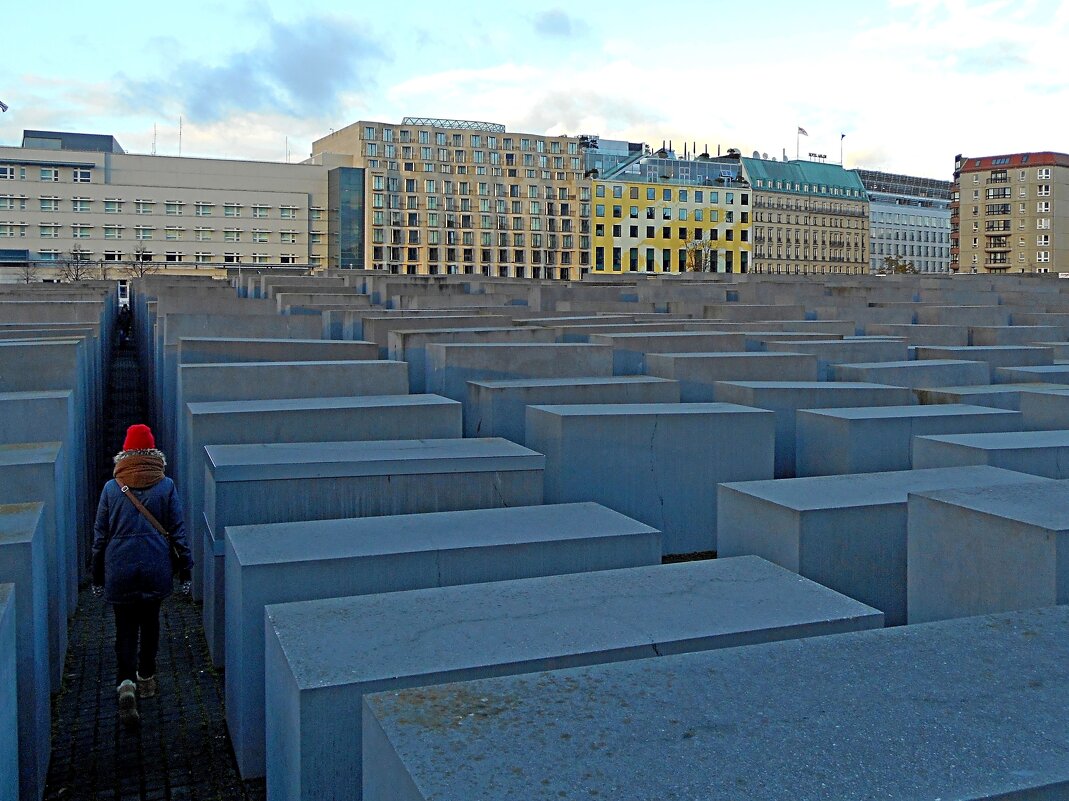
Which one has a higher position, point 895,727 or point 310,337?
point 310,337

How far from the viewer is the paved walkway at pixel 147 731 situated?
15.9 feet

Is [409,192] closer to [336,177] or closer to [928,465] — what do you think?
[336,177]

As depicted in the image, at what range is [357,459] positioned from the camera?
6715 mm

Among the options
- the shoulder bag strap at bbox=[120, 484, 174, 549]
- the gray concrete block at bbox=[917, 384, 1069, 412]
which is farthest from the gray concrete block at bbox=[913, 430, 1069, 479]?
the shoulder bag strap at bbox=[120, 484, 174, 549]

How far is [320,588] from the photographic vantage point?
16.4 feet

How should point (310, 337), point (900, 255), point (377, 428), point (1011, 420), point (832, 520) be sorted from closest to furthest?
point (832, 520) < point (377, 428) < point (1011, 420) < point (310, 337) < point (900, 255)

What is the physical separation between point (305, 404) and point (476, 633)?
15.4 ft

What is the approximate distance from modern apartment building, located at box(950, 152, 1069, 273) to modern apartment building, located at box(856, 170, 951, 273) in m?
36.4

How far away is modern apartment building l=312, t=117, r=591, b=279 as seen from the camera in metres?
89.5

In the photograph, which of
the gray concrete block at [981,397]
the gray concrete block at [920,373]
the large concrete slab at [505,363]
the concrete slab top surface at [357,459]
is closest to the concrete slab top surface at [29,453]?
the concrete slab top surface at [357,459]

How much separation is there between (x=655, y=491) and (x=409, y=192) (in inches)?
3321

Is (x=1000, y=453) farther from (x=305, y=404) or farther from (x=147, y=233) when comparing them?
(x=147, y=233)

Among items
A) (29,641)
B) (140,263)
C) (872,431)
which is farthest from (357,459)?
(140,263)

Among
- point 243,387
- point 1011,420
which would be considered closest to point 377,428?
point 243,387
